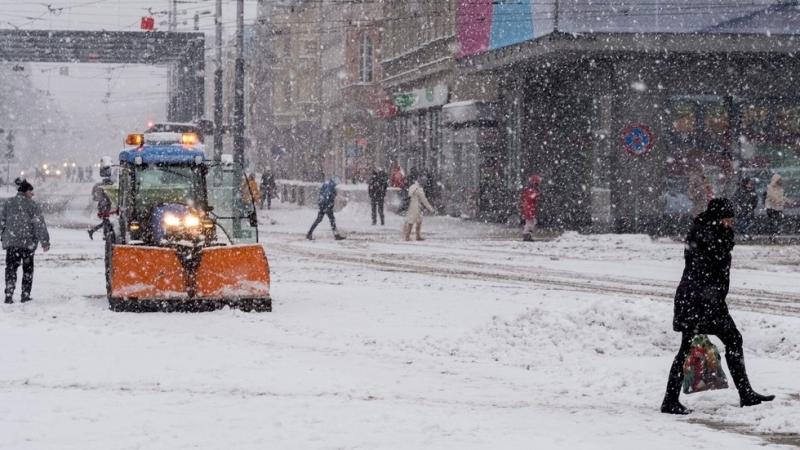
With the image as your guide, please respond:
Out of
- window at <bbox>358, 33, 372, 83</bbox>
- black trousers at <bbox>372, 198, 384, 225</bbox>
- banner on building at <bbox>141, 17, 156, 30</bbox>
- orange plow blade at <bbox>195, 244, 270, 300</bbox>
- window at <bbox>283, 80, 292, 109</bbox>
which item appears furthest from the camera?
window at <bbox>283, 80, 292, 109</bbox>

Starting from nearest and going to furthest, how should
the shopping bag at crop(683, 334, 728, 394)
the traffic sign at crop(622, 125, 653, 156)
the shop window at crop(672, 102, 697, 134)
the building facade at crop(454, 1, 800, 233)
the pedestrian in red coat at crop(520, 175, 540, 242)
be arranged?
1. the shopping bag at crop(683, 334, 728, 394)
2. the pedestrian in red coat at crop(520, 175, 540, 242)
3. the traffic sign at crop(622, 125, 653, 156)
4. the building facade at crop(454, 1, 800, 233)
5. the shop window at crop(672, 102, 697, 134)

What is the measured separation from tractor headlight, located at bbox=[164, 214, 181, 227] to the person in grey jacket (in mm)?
1709

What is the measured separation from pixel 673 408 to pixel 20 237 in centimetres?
1002

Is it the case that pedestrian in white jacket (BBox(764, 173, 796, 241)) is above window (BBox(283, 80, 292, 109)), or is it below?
below

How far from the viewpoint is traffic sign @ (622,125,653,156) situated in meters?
29.7

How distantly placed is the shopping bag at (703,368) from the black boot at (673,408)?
0.25 metres

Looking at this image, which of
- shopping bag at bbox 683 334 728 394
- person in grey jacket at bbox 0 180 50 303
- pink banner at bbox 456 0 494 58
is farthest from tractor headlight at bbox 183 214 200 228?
pink banner at bbox 456 0 494 58

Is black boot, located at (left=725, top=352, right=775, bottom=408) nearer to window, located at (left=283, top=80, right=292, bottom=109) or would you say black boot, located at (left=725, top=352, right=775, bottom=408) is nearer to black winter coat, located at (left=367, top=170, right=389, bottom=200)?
black winter coat, located at (left=367, top=170, right=389, bottom=200)

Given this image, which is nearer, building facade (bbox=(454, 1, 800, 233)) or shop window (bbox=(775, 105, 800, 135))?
building facade (bbox=(454, 1, 800, 233))

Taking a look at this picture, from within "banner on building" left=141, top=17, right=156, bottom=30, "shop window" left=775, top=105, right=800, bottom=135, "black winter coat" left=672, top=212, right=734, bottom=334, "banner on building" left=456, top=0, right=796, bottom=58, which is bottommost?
"black winter coat" left=672, top=212, right=734, bottom=334

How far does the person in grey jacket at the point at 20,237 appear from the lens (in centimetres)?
1606

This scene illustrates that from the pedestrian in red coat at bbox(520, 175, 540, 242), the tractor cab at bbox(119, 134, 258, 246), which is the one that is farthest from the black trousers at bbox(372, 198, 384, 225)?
the tractor cab at bbox(119, 134, 258, 246)

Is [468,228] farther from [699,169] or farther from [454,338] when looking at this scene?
[454,338]

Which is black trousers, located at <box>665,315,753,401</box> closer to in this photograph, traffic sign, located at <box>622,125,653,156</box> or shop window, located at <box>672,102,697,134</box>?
traffic sign, located at <box>622,125,653,156</box>
